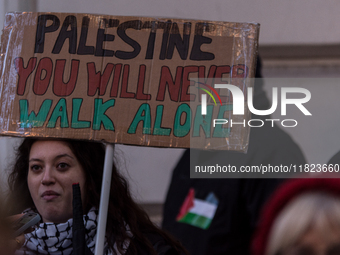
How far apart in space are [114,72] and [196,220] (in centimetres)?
89

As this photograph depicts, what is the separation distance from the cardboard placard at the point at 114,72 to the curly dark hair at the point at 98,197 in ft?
0.59

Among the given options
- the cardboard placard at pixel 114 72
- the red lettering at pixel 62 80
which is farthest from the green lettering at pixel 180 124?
the red lettering at pixel 62 80

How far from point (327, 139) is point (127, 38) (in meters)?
2.11

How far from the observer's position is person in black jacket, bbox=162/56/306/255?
2193 millimetres

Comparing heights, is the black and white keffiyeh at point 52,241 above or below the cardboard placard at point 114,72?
below

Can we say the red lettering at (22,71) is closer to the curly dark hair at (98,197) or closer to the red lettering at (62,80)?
the red lettering at (62,80)

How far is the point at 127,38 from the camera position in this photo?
1815 mm

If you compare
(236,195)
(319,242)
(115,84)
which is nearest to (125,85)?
(115,84)

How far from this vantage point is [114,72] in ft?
5.96

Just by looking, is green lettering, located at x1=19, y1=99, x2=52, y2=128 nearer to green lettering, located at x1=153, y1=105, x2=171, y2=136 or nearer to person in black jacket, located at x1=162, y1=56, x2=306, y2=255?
green lettering, located at x1=153, y1=105, x2=171, y2=136

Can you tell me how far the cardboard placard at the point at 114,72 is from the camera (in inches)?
69.4

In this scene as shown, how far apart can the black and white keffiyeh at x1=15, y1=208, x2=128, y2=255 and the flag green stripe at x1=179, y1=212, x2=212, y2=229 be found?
21.2 inches

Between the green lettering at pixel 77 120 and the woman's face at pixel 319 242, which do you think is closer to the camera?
the woman's face at pixel 319 242

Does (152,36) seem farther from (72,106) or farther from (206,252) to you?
(206,252)
